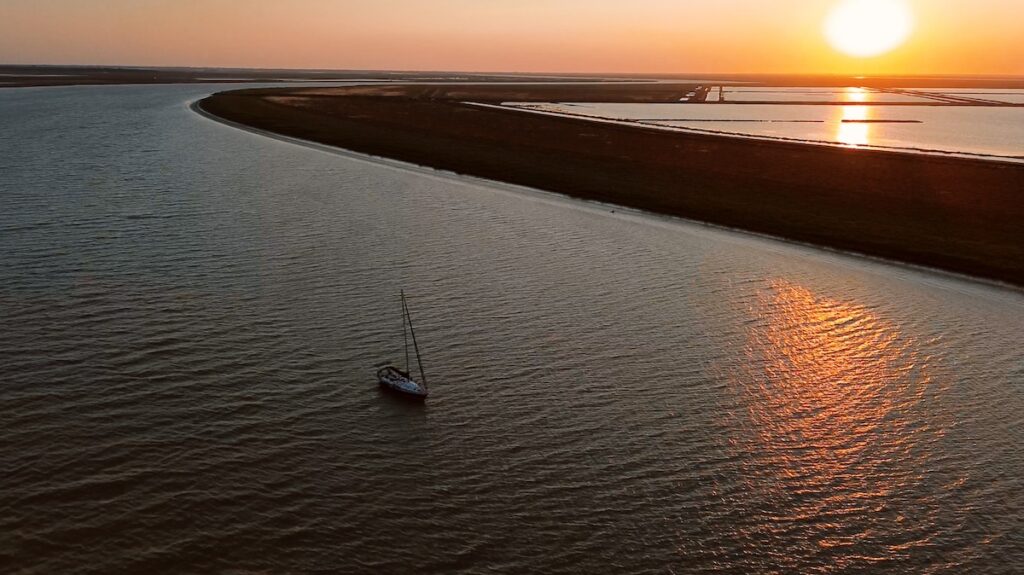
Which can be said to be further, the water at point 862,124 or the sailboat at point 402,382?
the water at point 862,124

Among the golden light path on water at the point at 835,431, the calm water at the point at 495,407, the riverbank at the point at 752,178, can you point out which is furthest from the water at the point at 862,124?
the golden light path on water at the point at 835,431

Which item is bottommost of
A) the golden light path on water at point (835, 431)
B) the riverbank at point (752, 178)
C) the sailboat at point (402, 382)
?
the golden light path on water at point (835, 431)

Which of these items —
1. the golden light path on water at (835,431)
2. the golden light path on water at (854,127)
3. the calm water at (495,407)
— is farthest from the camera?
the golden light path on water at (854,127)

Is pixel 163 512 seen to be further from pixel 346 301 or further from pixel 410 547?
pixel 346 301

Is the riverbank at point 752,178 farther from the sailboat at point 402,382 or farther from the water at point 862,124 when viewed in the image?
the sailboat at point 402,382

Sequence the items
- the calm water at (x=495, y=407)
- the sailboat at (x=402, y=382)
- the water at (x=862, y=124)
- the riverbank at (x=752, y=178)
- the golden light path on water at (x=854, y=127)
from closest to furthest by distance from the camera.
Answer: the calm water at (x=495, y=407) < the sailboat at (x=402, y=382) < the riverbank at (x=752, y=178) < the water at (x=862, y=124) < the golden light path on water at (x=854, y=127)

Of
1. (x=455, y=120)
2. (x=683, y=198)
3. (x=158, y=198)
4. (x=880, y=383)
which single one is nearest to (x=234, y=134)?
(x=455, y=120)

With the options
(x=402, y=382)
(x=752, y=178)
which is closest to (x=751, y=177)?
(x=752, y=178)

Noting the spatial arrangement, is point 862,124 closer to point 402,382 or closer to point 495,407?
point 495,407

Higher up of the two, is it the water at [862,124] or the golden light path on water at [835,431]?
the water at [862,124]
